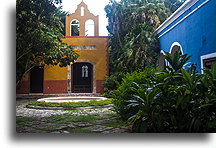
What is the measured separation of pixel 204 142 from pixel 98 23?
8.51 ft

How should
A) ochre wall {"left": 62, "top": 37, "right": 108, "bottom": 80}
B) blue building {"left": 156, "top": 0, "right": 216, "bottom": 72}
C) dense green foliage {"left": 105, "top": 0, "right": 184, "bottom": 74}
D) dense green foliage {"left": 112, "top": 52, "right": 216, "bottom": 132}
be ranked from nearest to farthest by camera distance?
dense green foliage {"left": 112, "top": 52, "right": 216, "bottom": 132}
blue building {"left": 156, "top": 0, "right": 216, "bottom": 72}
dense green foliage {"left": 105, "top": 0, "right": 184, "bottom": 74}
ochre wall {"left": 62, "top": 37, "right": 108, "bottom": 80}

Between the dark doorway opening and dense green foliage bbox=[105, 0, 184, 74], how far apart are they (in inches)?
62.3

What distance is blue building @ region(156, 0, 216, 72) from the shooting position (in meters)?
2.95

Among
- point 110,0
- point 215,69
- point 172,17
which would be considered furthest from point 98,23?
point 215,69

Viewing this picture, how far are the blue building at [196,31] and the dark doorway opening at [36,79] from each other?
8.53 ft

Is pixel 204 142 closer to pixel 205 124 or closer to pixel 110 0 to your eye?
pixel 205 124

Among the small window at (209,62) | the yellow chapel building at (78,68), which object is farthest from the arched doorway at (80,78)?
the small window at (209,62)

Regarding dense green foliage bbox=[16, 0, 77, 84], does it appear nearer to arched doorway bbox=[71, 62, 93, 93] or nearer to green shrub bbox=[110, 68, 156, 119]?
arched doorway bbox=[71, 62, 93, 93]

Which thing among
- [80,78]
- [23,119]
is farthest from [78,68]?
[23,119]

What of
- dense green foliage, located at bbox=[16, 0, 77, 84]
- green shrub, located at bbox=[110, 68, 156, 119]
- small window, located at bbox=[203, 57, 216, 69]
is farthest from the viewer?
dense green foliage, located at bbox=[16, 0, 77, 84]

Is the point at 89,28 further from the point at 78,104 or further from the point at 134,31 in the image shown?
the point at 78,104

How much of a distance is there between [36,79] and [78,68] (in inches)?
52.6

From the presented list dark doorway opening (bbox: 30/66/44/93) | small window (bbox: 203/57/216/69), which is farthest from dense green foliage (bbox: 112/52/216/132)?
dark doorway opening (bbox: 30/66/44/93)

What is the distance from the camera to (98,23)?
12.5ft
